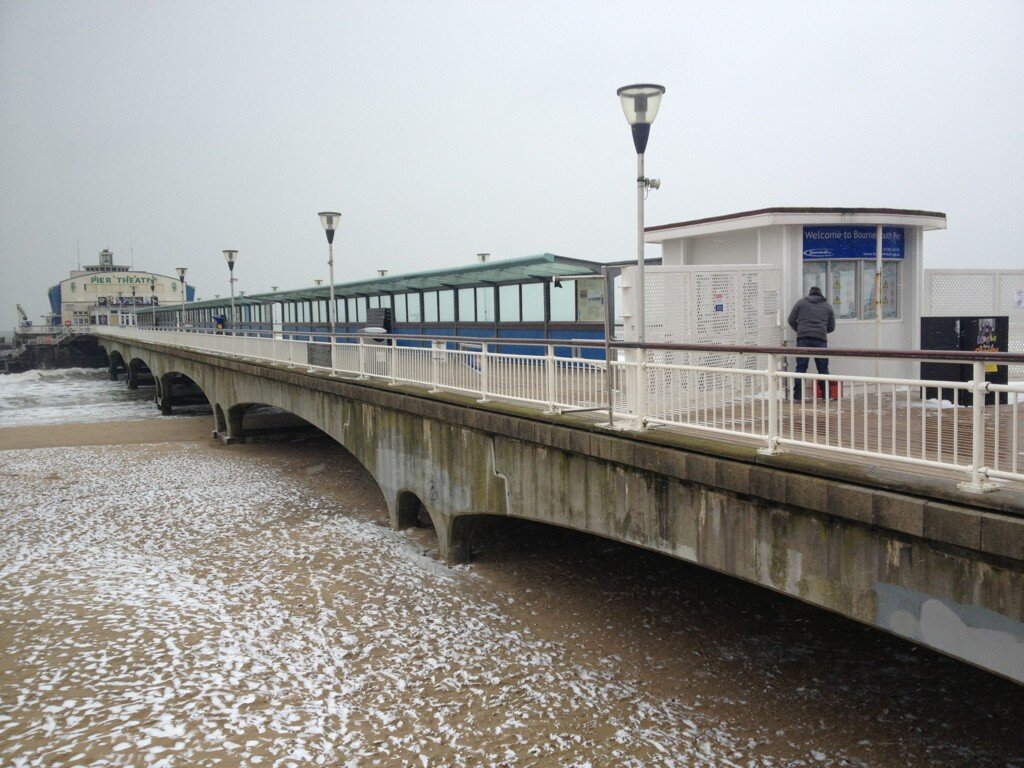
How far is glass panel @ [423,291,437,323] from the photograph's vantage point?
25603 mm

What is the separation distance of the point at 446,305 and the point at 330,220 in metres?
6.18

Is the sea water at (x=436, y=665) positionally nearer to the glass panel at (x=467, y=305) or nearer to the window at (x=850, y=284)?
the window at (x=850, y=284)

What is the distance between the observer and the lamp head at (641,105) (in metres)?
7.84

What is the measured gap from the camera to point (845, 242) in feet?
35.7

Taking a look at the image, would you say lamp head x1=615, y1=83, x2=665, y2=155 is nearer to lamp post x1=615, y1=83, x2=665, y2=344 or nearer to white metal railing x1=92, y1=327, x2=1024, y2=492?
lamp post x1=615, y1=83, x2=665, y2=344

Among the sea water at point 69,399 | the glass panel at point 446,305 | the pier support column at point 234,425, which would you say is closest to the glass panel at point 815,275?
the glass panel at point 446,305

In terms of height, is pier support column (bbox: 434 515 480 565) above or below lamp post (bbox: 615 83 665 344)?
below

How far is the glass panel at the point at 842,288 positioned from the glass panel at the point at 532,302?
975 cm

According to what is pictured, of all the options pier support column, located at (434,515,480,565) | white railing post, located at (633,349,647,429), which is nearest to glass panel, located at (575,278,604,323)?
pier support column, located at (434,515,480,565)

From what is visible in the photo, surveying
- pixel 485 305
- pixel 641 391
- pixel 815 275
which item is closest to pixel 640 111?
pixel 641 391

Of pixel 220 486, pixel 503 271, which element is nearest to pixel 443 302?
pixel 503 271

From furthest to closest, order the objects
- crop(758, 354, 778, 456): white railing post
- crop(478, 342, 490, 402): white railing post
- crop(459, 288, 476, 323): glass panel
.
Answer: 1. crop(459, 288, 476, 323): glass panel
2. crop(478, 342, 490, 402): white railing post
3. crop(758, 354, 778, 456): white railing post

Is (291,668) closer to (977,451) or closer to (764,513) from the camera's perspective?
(764,513)

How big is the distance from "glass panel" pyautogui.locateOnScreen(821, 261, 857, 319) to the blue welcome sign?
147 millimetres
